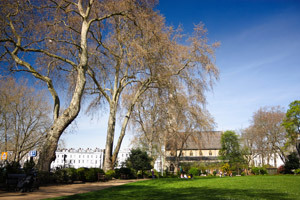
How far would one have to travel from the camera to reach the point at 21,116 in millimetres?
32250

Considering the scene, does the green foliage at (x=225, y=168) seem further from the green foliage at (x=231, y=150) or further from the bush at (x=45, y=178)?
the bush at (x=45, y=178)

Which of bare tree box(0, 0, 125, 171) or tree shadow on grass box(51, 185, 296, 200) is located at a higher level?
bare tree box(0, 0, 125, 171)

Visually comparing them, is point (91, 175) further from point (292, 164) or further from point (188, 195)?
point (292, 164)

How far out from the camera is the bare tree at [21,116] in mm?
29748

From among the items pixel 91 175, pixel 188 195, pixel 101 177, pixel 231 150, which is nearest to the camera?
pixel 188 195

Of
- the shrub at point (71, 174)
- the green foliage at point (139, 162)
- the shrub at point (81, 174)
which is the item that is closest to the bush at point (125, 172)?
the green foliage at point (139, 162)

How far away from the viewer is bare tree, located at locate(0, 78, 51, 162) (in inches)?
1171

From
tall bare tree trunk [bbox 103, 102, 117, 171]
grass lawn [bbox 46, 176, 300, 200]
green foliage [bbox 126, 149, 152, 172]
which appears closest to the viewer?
grass lawn [bbox 46, 176, 300, 200]

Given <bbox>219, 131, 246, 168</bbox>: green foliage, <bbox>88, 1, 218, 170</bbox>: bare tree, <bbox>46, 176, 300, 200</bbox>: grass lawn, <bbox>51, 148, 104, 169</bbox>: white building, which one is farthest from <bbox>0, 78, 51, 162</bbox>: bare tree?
<bbox>51, 148, 104, 169</bbox>: white building

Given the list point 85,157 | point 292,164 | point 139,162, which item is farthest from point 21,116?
point 85,157

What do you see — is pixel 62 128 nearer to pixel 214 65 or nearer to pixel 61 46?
pixel 61 46

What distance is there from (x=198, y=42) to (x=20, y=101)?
26.8 m

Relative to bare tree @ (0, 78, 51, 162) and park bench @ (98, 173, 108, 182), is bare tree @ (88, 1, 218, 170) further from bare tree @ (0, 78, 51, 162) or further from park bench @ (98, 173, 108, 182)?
bare tree @ (0, 78, 51, 162)

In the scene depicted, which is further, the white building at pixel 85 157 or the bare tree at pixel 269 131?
the white building at pixel 85 157
